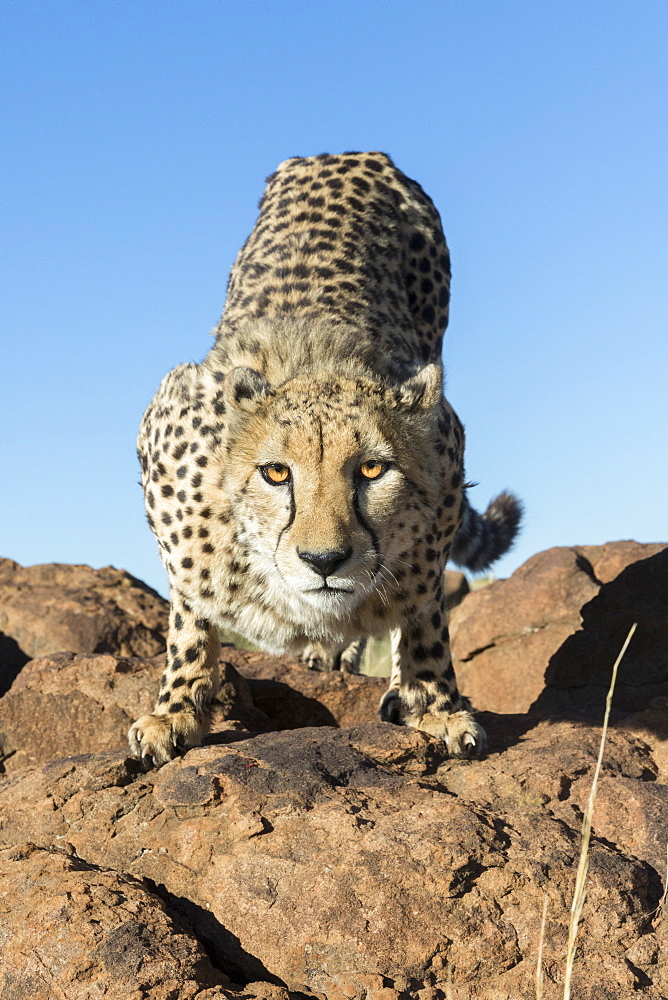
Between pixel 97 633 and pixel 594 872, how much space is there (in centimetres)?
338

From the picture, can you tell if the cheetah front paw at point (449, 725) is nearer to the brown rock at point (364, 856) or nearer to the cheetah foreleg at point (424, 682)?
the cheetah foreleg at point (424, 682)

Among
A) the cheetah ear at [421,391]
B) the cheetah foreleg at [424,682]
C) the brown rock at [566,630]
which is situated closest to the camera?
the cheetah ear at [421,391]

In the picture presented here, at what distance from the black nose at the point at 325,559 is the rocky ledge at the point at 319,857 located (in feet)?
1.80

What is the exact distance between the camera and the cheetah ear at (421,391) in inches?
135

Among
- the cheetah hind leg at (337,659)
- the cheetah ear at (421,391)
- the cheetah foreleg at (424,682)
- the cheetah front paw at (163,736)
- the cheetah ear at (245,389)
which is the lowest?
the cheetah front paw at (163,736)

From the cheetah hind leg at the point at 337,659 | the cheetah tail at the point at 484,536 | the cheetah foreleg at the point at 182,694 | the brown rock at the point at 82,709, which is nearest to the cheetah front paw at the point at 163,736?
the cheetah foreleg at the point at 182,694

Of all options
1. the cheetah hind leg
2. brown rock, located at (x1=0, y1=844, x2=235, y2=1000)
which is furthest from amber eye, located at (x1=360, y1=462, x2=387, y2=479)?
the cheetah hind leg

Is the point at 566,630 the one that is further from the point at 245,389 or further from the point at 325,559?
the point at 325,559

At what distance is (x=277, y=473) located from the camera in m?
3.15

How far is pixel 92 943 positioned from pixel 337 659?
9.91 ft

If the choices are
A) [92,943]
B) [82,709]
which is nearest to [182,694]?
[82,709]

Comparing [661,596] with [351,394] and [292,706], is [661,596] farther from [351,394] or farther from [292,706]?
[351,394]

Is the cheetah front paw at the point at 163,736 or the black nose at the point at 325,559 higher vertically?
the black nose at the point at 325,559

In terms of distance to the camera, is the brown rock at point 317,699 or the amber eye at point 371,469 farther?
the brown rock at point 317,699
